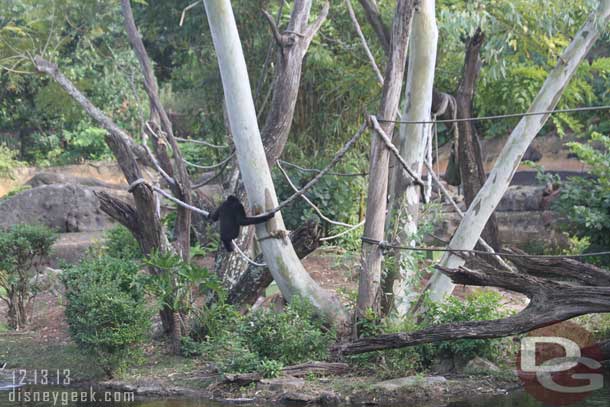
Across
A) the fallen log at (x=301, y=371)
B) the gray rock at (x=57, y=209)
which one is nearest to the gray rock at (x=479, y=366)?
the fallen log at (x=301, y=371)

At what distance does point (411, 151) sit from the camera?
26.3 feet

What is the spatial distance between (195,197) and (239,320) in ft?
16.6

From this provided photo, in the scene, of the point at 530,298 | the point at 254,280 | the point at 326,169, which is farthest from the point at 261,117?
the point at 530,298

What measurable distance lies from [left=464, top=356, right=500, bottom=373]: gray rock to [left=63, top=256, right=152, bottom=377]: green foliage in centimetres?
326

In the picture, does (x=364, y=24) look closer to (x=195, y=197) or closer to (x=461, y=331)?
(x=195, y=197)

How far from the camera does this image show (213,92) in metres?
14.1

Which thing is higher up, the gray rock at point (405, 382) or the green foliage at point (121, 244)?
the green foliage at point (121, 244)

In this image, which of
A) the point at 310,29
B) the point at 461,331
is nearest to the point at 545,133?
the point at 310,29

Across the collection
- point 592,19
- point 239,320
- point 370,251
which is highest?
point 592,19

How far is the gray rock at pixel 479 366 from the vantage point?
7.46 m

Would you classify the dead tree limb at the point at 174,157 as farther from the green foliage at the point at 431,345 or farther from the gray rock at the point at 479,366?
the gray rock at the point at 479,366

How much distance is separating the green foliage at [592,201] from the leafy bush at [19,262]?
23.6ft

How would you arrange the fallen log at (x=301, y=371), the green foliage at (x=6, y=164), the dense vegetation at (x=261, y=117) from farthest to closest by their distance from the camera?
the green foliage at (x=6, y=164) < the dense vegetation at (x=261, y=117) < the fallen log at (x=301, y=371)

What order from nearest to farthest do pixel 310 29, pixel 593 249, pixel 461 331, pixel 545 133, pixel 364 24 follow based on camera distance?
pixel 461 331, pixel 310 29, pixel 593 249, pixel 364 24, pixel 545 133
